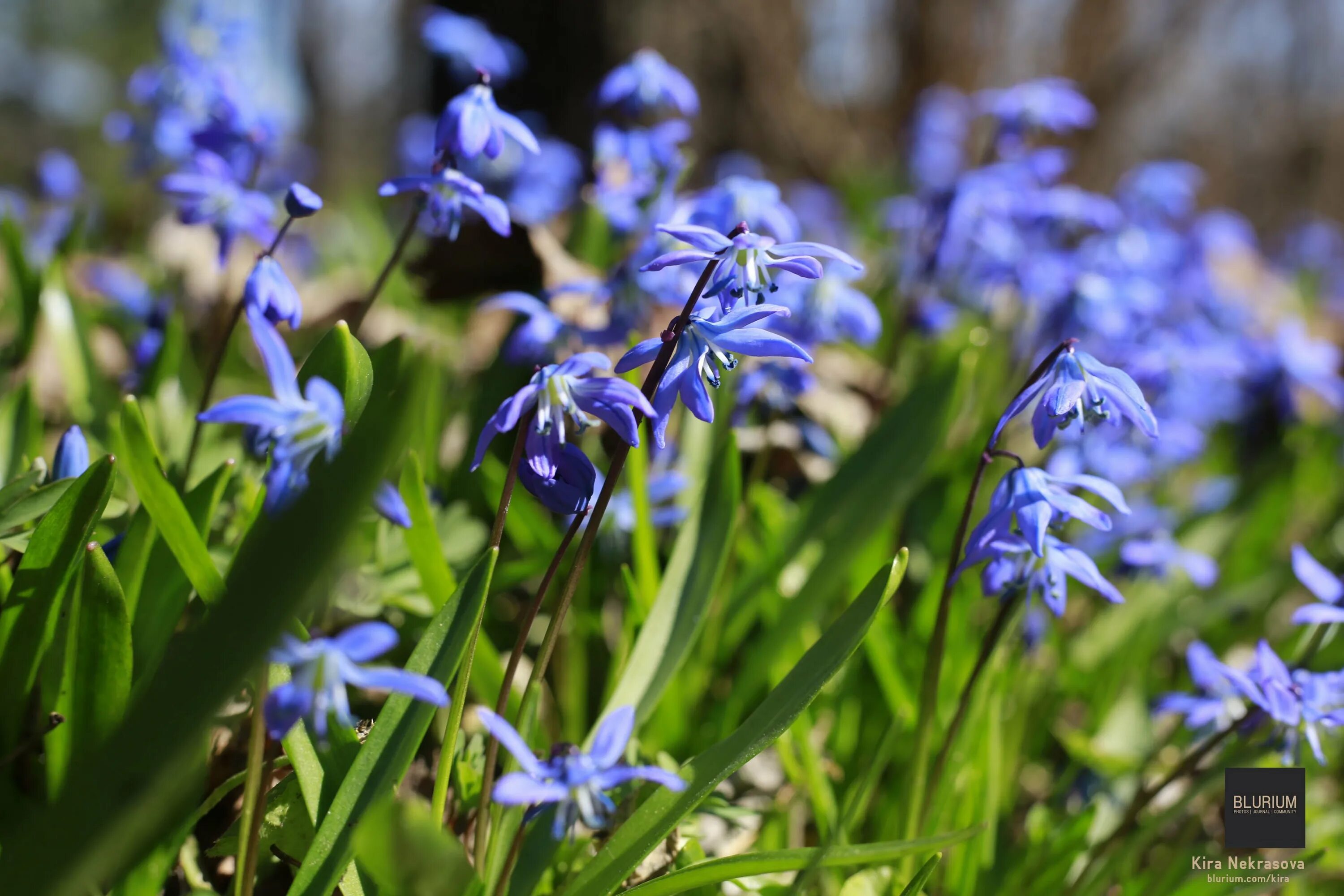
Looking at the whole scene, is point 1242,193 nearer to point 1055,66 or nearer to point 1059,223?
point 1055,66

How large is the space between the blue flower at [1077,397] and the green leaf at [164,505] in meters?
0.98

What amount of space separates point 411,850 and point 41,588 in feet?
2.38

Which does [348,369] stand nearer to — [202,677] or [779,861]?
[202,677]

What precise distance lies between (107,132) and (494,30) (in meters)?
2.86

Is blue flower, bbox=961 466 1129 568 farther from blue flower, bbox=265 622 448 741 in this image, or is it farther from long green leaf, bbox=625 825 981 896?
blue flower, bbox=265 622 448 741

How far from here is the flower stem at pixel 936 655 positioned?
1.23 metres

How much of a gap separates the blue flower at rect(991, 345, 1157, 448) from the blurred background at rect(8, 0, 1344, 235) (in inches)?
102

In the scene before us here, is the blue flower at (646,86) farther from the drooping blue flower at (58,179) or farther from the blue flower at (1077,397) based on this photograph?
the drooping blue flower at (58,179)

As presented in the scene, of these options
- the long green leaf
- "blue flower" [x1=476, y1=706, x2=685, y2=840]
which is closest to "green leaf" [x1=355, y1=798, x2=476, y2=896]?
"blue flower" [x1=476, y1=706, x2=685, y2=840]

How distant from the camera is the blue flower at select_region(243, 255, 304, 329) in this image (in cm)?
132

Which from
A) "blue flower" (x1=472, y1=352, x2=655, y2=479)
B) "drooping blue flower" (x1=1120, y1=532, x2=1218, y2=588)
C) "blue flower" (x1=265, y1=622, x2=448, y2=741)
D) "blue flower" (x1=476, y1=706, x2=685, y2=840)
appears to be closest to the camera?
"blue flower" (x1=265, y1=622, x2=448, y2=741)

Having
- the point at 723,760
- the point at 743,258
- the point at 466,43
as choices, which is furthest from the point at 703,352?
the point at 466,43

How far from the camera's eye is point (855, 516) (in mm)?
1836

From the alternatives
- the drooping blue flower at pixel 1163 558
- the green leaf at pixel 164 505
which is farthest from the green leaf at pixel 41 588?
the drooping blue flower at pixel 1163 558
